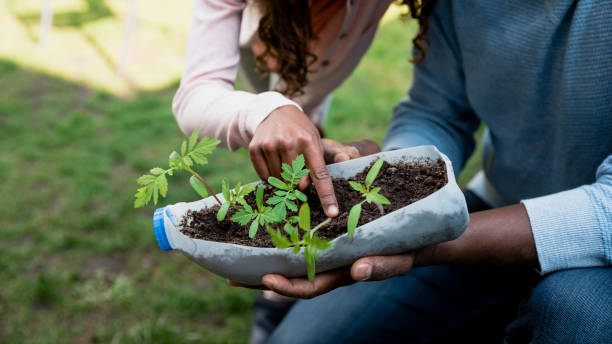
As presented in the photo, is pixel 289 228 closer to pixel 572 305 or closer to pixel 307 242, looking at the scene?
pixel 307 242

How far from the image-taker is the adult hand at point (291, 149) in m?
1.07

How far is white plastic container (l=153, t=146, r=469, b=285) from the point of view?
978mm

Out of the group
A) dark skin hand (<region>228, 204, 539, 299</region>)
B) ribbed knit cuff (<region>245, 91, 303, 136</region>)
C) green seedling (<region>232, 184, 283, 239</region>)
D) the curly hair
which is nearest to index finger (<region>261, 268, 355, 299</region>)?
dark skin hand (<region>228, 204, 539, 299</region>)

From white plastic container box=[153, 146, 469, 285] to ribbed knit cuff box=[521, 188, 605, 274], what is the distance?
0.79 feet

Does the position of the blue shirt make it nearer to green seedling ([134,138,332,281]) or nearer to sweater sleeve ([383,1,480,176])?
sweater sleeve ([383,1,480,176])

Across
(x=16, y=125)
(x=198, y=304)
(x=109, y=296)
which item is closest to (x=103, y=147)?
(x=16, y=125)

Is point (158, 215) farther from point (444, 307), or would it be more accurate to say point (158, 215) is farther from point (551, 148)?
point (551, 148)

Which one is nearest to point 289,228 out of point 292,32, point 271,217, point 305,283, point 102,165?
point 271,217

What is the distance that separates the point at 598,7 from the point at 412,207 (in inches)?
28.5

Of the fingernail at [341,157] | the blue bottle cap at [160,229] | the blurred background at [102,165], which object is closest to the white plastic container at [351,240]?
the blue bottle cap at [160,229]

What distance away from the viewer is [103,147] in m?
3.07

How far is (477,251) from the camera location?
3.78 ft

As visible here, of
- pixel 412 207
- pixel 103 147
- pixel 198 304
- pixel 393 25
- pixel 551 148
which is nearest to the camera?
pixel 412 207

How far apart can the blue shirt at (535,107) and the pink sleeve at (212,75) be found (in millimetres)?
518
